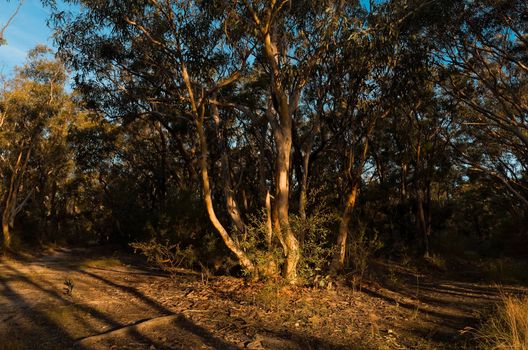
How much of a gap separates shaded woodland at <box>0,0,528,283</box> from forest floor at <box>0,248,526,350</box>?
0.85 metres

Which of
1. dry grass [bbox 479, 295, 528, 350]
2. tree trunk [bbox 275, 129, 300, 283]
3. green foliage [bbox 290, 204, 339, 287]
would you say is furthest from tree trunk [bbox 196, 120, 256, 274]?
dry grass [bbox 479, 295, 528, 350]

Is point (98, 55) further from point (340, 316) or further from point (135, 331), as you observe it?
point (340, 316)

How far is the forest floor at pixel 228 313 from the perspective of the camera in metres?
6.15

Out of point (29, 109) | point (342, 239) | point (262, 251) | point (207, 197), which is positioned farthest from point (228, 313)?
point (29, 109)

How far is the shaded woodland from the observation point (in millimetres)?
9680

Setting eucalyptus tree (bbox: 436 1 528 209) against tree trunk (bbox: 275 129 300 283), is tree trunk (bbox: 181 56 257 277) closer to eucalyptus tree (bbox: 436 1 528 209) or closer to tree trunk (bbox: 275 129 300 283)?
tree trunk (bbox: 275 129 300 283)

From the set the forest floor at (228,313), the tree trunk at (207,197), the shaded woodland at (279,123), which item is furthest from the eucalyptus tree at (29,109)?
the tree trunk at (207,197)

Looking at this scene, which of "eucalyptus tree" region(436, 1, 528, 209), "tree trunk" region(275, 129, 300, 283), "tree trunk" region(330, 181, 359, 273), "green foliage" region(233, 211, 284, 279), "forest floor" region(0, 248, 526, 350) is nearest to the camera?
"forest floor" region(0, 248, 526, 350)

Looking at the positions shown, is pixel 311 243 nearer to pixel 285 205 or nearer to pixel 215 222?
pixel 285 205

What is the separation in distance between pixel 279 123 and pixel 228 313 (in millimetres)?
4247

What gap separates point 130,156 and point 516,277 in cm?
1978

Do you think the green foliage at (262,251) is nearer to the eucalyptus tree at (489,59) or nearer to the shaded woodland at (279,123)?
the shaded woodland at (279,123)

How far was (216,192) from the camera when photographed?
2150 cm

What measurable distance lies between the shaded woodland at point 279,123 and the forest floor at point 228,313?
0.85 m
